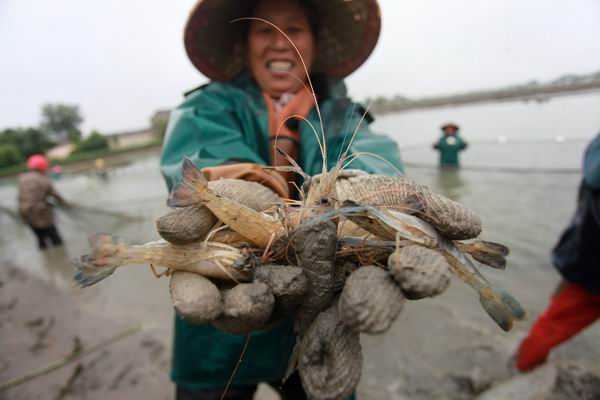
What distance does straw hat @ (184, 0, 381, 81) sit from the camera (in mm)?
1881

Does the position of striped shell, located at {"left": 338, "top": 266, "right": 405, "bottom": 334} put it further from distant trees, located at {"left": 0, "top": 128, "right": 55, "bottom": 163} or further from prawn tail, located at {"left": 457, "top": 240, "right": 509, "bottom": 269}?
distant trees, located at {"left": 0, "top": 128, "right": 55, "bottom": 163}

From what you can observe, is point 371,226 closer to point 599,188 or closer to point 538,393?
point 599,188

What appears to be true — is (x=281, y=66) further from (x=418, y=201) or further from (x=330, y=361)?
(x=330, y=361)

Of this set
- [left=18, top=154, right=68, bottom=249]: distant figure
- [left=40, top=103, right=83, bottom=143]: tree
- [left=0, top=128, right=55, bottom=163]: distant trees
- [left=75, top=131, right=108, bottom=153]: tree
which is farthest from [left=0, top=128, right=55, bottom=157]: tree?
[left=18, top=154, right=68, bottom=249]: distant figure

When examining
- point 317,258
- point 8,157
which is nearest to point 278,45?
point 317,258

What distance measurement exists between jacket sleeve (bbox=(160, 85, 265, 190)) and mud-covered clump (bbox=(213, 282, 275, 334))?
809 mm

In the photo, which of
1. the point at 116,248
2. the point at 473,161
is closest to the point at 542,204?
the point at 473,161

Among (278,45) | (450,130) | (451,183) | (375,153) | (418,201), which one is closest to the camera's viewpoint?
(418,201)

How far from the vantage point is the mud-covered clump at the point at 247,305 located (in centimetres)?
80

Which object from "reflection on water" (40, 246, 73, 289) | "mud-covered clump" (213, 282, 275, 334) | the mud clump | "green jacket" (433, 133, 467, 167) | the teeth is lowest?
"reflection on water" (40, 246, 73, 289)

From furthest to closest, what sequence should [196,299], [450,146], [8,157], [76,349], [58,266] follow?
[8,157], [450,146], [58,266], [76,349], [196,299]

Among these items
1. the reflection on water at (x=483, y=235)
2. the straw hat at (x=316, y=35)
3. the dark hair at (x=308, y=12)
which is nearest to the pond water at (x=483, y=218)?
the reflection on water at (x=483, y=235)

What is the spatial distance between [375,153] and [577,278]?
198 centimetres

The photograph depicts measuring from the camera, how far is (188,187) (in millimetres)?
872
